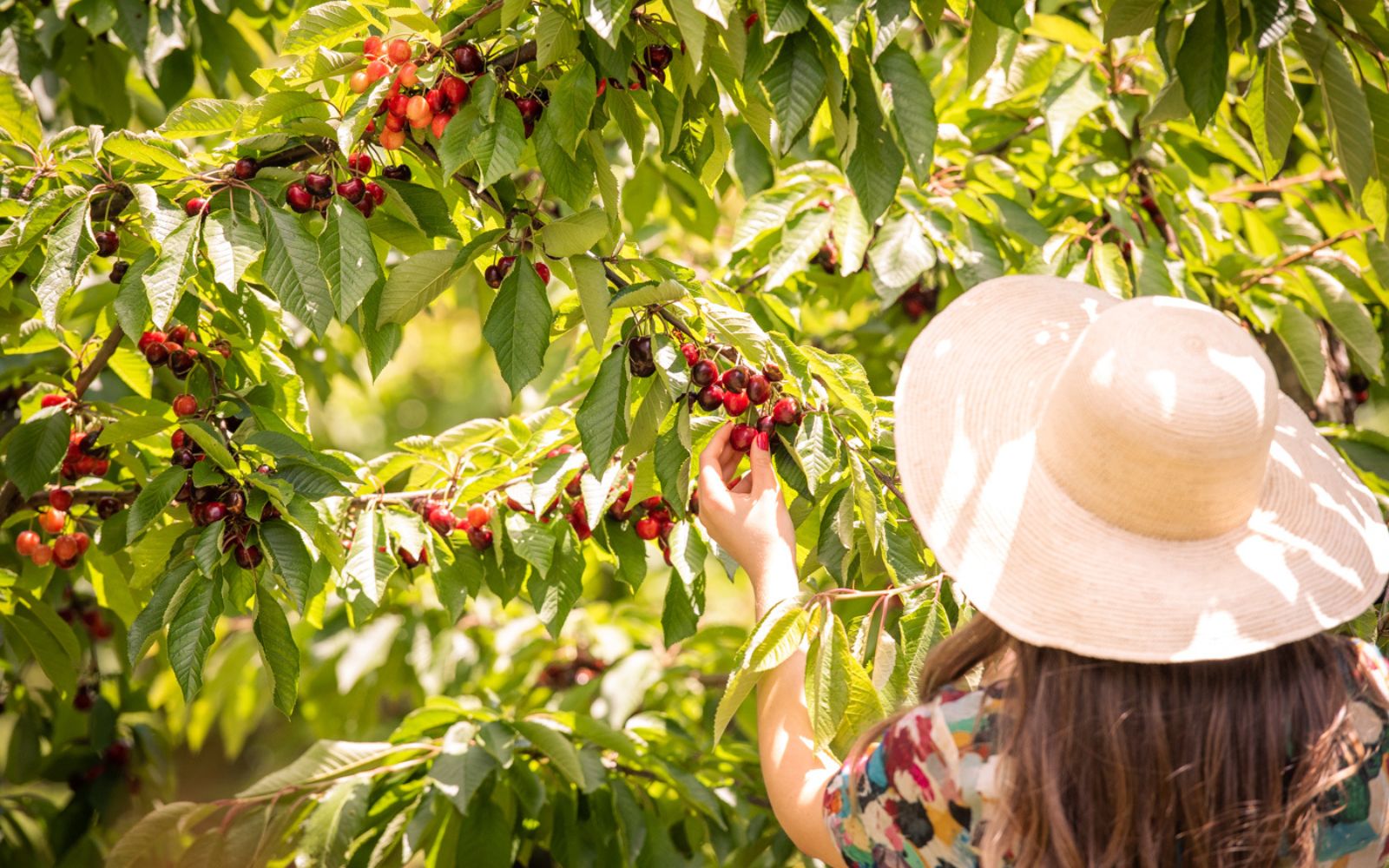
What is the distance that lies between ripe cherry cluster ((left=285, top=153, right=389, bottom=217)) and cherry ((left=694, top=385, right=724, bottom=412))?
1.88 feet

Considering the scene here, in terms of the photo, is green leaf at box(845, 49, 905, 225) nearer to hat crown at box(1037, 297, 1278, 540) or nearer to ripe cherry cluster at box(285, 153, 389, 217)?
hat crown at box(1037, 297, 1278, 540)

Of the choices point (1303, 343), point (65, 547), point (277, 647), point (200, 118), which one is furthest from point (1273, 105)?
point (65, 547)

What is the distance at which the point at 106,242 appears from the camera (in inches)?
73.7

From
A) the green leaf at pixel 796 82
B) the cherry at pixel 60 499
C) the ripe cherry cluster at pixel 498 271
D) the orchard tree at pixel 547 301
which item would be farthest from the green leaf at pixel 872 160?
the cherry at pixel 60 499

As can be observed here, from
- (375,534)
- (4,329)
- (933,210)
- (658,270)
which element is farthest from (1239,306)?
(4,329)

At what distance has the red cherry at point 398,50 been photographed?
173 cm

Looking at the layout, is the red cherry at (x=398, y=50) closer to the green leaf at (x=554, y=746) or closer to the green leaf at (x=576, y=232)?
the green leaf at (x=576, y=232)

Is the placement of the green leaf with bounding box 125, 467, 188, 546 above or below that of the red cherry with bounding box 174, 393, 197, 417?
below

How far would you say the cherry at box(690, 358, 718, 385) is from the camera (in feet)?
5.98

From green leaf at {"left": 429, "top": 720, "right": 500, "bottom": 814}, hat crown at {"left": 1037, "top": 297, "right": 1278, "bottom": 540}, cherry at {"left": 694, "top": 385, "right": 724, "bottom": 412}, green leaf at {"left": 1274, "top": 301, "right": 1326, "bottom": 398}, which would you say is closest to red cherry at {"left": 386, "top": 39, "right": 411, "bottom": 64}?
cherry at {"left": 694, "top": 385, "right": 724, "bottom": 412}

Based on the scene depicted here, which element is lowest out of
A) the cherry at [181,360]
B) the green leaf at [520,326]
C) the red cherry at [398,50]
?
the cherry at [181,360]

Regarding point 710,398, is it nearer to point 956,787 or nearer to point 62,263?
point 956,787

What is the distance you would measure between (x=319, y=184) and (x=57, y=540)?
958 mm

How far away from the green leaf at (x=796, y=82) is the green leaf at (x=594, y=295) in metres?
0.32
